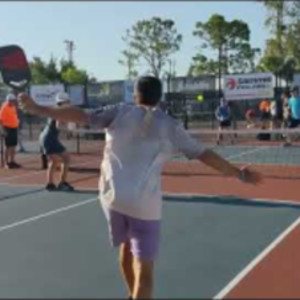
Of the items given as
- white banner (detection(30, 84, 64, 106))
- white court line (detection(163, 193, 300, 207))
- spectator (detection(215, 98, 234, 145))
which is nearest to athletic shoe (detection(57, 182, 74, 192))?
white court line (detection(163, 193, 300, 207))

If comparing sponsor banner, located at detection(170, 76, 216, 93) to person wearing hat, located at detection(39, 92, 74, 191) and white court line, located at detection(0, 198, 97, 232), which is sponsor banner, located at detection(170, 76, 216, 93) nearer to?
person wearing hat, located at detection(39, 92, 74, 191)

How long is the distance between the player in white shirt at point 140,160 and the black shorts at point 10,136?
44.2ft

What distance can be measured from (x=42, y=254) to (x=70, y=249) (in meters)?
0.33

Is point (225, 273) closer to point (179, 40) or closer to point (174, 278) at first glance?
point (174, 278)

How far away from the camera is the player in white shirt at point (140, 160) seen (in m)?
4.53

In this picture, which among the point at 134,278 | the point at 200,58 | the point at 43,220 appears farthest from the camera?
the point at 200,58

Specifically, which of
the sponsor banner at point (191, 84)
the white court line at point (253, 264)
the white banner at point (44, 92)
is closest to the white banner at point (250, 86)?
the sponsor banner at point (191, 84)

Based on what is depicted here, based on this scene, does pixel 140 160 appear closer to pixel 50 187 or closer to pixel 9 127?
pixel 50 187

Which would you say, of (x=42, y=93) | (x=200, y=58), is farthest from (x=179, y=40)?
(x=42, y=93)

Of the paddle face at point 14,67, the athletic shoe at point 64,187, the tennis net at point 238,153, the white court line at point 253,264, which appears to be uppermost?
the paddle face at point 14,67

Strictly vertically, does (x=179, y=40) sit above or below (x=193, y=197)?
above

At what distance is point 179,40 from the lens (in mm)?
66375

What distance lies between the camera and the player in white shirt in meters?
4.53

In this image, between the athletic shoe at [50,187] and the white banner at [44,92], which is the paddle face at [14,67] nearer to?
the athletic shoe at [50,187]
